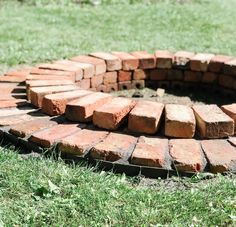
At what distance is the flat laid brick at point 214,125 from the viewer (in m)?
2.73

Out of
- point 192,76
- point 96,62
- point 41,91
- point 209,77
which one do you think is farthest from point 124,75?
point 41,91

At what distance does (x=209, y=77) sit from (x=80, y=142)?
214 centimetres

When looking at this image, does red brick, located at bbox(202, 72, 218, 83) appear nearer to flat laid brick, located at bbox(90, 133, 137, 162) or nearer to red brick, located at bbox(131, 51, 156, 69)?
red brick, located at bbox(131, 51, 156, 69)

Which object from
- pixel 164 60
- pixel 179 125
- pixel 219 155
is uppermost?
pixel 164 60

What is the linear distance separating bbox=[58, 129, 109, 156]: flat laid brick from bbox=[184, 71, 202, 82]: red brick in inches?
76.4

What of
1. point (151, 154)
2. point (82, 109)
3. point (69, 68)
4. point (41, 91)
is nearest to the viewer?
point (151, 154)

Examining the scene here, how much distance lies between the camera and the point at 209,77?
4.43 metres

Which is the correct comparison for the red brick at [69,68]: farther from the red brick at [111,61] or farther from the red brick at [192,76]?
the red brick at [192,76]

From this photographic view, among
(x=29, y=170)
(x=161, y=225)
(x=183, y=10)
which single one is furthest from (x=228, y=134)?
(x=183, y=10)

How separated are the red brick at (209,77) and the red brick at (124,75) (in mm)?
718

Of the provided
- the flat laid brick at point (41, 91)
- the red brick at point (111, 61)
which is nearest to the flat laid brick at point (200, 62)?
the red brick at point (111, 61)

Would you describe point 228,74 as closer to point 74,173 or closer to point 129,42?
point 129,42

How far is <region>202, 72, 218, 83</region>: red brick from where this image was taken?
4402 mm

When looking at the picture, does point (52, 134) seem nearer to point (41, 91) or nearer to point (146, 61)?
point (41, 91)
